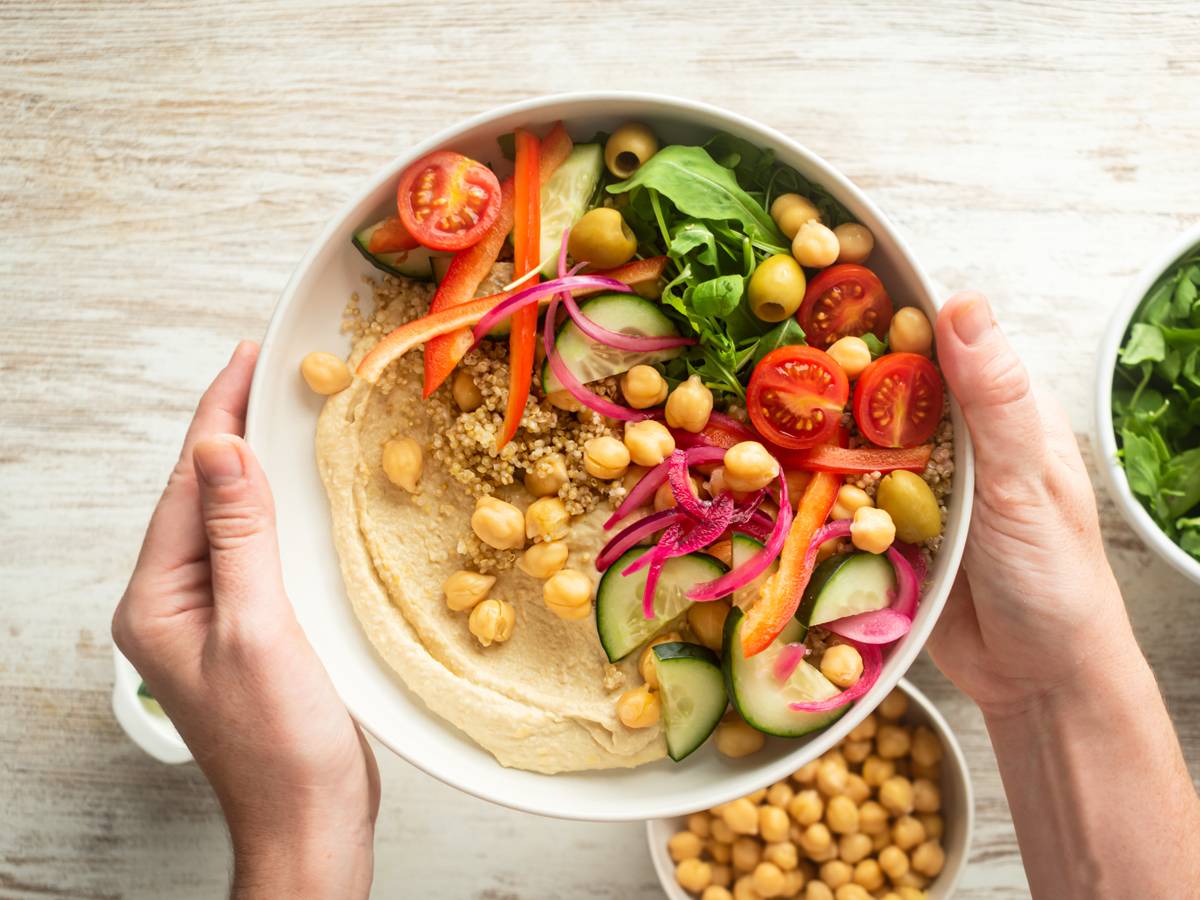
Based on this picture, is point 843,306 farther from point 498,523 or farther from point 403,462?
point 403,462

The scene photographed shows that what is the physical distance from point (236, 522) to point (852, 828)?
222 cm

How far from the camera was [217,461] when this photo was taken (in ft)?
7.46

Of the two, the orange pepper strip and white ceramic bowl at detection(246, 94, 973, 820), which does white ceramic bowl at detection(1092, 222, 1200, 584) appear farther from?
the orange pepper strip

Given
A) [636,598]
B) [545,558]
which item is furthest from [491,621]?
[636,598]

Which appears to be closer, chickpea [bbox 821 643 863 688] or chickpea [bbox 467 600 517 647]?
chickpea [bbox 821 643 863 688]

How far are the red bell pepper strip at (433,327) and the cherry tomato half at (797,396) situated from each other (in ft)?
1.30

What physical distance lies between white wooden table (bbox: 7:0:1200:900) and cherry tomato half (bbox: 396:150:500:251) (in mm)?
867

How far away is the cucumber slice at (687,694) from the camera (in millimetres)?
2465

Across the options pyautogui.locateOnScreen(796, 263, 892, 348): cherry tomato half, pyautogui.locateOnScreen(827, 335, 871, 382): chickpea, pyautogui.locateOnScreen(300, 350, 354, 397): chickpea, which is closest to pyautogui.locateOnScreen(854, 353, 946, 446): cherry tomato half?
pyautogui.locateOnScreen(827, 335, 871, 382): chickpea

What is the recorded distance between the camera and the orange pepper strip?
93.4 inches

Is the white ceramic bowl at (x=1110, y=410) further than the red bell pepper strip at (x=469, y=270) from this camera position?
Yes

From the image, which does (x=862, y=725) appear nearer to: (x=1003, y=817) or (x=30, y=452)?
(x=1003, y=817)

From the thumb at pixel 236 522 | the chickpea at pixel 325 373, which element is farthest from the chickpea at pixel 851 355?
the thumb at pixel 236 522

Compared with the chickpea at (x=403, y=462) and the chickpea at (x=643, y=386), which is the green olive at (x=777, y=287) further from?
the chickpea at (x=403, y=462)
